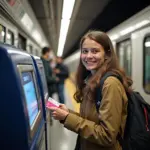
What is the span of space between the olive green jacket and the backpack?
0.03 meters

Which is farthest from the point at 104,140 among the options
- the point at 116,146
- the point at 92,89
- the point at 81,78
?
the point at 81,78

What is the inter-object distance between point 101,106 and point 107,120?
8 cm

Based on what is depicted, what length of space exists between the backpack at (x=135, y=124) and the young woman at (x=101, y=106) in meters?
0.03

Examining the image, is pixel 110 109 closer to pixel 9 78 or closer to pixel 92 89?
pixel 92 89

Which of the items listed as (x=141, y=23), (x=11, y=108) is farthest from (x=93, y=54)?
(x=141, y=23)

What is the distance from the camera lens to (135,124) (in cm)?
151

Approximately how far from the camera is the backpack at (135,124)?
1.51m

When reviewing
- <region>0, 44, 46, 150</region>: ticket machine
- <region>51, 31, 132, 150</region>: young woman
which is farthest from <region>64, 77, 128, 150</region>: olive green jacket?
<region>0, 44, 46, 150</region>: ticket machine

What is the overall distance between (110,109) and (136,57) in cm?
291

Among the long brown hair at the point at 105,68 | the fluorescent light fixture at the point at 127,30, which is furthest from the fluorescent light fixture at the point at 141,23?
the long brown hair at the point at 105,68

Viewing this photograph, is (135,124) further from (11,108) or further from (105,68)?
(11,108)

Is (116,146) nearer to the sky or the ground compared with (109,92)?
nearer to the ground

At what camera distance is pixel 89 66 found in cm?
167

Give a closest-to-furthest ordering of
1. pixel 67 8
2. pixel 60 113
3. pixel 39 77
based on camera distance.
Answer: pixel 60 113 < pixel 39 77 < pixel 67 8
